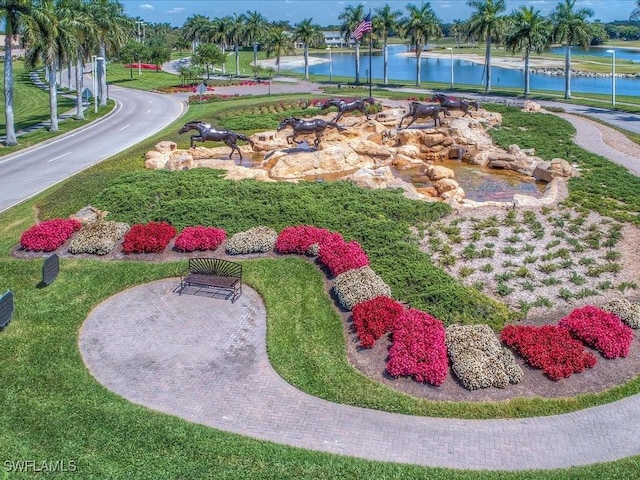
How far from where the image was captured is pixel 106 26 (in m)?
62.2

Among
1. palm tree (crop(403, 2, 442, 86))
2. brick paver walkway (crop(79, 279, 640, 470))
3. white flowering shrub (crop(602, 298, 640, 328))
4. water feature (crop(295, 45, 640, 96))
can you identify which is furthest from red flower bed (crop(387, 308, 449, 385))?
water feature (crop(295, 45, 640, 96))

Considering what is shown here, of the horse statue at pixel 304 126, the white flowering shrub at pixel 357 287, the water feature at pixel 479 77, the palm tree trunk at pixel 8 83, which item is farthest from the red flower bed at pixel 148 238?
the water feature at pixel 479 77

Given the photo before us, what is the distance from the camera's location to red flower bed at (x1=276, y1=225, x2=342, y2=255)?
22672 mm

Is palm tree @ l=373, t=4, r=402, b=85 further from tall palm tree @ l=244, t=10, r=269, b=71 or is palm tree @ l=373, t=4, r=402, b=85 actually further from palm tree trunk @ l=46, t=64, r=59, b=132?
palm tree trunk @ l=46, t=64, r=59, b=132

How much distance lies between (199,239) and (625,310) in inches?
629

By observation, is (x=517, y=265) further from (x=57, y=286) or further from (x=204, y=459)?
(x=57, y=286)

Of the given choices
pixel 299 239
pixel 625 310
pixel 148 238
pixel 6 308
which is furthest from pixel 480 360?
pixel 6 308

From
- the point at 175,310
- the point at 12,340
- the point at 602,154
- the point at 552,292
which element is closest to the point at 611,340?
the point at 552,292

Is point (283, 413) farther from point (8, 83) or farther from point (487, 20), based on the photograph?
point (487, 20)

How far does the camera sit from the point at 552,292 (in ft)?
64.4

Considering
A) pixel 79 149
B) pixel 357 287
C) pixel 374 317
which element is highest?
pixel 79 149

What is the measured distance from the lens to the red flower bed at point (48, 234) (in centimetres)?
2338

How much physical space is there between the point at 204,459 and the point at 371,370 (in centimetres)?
559

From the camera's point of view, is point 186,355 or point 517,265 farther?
point 517,265
